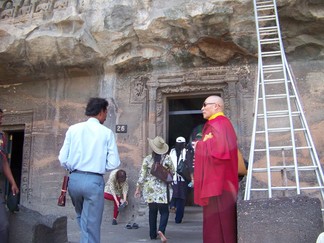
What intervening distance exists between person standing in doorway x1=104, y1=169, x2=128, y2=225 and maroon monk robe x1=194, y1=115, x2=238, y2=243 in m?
3.63

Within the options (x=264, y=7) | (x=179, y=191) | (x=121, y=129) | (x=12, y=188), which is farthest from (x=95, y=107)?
(x=121, y=129)

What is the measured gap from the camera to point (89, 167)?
358cm

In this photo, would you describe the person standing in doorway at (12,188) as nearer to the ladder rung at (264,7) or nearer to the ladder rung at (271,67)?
the ladder rung at (271,67)

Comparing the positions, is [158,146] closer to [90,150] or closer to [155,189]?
[155,189]

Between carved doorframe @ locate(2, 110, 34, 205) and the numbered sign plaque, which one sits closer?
the numbered sign plaque

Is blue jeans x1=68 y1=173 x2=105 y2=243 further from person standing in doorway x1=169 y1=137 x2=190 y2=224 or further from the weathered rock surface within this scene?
the weathered rock surface

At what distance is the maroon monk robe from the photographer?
369 cm

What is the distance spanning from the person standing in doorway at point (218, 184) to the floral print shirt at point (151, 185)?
65.9 inches

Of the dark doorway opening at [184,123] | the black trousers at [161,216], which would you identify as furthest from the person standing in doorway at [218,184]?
the dark doorway opening at [184,123]

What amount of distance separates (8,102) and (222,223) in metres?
6.94

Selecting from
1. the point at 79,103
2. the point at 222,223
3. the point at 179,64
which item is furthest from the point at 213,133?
the point at 79,103

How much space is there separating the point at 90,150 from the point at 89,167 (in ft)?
0.48

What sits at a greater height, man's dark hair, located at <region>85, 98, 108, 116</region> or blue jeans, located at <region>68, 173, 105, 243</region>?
man's dark hair, located at <region>85, 98, 108, 116</region>

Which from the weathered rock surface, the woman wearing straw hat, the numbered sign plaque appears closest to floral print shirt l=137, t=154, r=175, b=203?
the woman wearing straw hat
